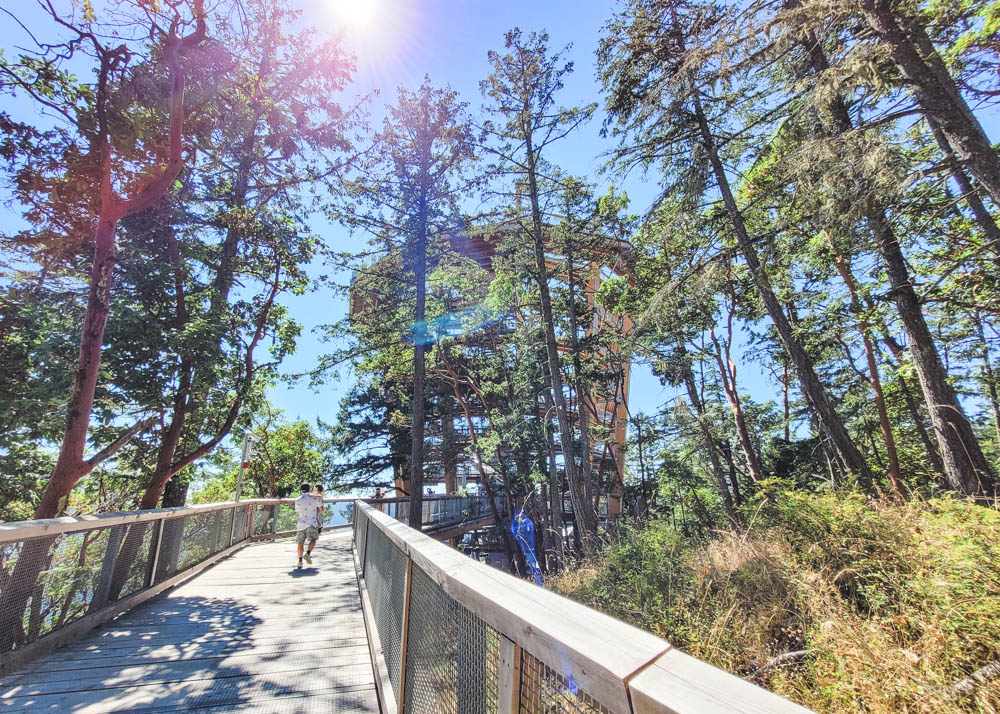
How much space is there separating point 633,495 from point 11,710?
68.3 feet

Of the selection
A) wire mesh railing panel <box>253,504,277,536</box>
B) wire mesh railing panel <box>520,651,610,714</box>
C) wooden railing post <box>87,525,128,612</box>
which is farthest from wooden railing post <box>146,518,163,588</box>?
wire mesh railing panel <box>253,504,277,536</box>

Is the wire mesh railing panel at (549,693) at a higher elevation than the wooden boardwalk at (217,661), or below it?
higher

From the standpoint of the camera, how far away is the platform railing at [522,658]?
77cm

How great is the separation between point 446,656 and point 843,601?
4.07 meters

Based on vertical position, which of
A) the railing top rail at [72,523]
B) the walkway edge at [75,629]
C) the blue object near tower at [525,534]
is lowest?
the blue object near tower at [525,534]

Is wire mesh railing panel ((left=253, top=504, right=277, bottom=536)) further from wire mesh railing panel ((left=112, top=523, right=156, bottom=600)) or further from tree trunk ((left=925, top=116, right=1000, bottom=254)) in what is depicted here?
tree trunk ((left=925, top=116, right=1000, bottom=254))

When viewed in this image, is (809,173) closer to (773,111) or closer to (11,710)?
(773,111)

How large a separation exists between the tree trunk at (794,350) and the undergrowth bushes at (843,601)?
1.84 m

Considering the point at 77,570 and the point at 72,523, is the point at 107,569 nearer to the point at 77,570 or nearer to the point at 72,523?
the point at 77,570

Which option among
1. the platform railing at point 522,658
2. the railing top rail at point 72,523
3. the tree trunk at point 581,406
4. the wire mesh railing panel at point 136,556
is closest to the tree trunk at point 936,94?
the platform railing at point 522,658

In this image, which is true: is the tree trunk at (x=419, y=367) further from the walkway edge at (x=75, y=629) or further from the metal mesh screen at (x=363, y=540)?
the walkway edge at (x=75, y=629)

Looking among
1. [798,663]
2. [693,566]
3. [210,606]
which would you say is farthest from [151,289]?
[798,663]

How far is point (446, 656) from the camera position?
6.75ft

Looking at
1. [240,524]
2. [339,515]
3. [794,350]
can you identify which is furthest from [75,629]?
[339,515]
